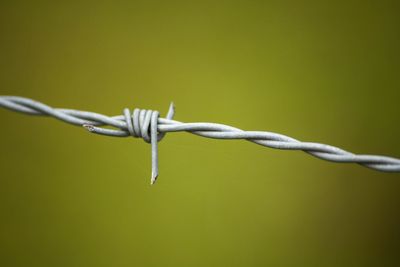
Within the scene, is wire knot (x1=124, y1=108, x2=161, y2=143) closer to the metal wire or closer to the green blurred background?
the metal wire

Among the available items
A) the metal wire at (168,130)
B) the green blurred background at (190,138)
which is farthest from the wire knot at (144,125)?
the green blurred background at (190,138)

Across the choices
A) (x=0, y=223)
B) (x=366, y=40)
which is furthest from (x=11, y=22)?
(x=366, y=40)

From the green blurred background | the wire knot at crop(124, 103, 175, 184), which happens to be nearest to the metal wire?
the wire knot at crop(124, 103, 175, 184)

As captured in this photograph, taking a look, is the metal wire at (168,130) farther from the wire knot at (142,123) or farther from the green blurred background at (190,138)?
the green blurred background at (190,138)

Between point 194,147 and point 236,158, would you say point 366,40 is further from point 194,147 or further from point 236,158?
point 194,147

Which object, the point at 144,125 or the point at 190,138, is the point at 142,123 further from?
the point at 190,138

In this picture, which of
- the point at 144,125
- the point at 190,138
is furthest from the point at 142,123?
the point at 190,138
